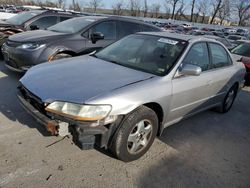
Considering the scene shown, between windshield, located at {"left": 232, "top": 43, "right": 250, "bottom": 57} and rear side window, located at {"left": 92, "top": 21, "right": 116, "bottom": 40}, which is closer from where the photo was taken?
rear side window, located at {"left": 92, "top": 21, "right": 116, "bottom": 40}

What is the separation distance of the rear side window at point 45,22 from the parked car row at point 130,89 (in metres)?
2.97

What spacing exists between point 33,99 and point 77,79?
0.57m

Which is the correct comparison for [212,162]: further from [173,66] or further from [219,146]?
[173,66]

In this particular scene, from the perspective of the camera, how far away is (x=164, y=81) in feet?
10.8

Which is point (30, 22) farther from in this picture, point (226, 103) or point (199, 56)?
point (226, 103)

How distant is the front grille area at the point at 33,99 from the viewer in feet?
9.54

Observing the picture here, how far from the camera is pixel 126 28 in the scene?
7.03m

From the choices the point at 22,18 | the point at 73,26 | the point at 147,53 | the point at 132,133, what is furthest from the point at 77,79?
the point at 22,18

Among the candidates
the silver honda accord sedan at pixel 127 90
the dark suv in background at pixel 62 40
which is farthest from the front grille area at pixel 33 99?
the dark suv in background at pixel 62 40

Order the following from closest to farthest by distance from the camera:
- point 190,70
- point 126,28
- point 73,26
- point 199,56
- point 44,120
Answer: point 44,120 → point 190,70 → point 199,56 → point 73,26 → point 126,28

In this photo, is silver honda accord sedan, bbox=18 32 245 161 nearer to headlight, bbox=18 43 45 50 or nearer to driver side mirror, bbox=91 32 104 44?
driver side mirror, bbox=91 32 104 44

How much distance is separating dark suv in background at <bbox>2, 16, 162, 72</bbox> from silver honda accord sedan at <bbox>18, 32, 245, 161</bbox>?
5.71 ft

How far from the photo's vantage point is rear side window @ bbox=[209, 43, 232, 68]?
4.41m

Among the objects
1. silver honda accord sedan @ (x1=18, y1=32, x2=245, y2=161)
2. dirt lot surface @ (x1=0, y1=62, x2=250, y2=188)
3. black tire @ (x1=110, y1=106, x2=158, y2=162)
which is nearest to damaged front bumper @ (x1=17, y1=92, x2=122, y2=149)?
silver honda accord sedan @ (x1=18, y1=32, x2=245, y2=161)
